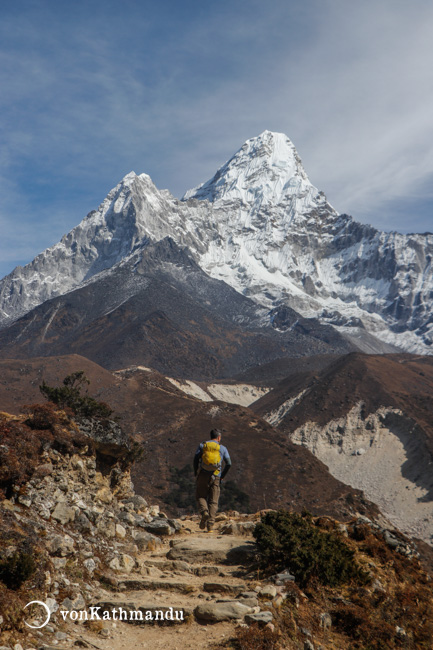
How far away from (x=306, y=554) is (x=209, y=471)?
15.1 feet

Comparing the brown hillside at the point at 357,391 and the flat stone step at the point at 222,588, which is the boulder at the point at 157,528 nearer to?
the flat stone step at the point at 222,588

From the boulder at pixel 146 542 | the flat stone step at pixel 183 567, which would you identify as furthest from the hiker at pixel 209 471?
the flat stone step at pixel 183 567

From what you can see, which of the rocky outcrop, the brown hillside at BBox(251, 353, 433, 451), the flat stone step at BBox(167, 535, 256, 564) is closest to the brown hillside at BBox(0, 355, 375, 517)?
the rocky outcrop

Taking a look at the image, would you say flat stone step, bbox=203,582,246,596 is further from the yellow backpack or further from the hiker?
the yellow backpack

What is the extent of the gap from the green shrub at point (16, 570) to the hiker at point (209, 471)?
637 centimetres

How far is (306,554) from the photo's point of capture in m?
10.0

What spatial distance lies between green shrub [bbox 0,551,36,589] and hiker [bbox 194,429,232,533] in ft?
20.9

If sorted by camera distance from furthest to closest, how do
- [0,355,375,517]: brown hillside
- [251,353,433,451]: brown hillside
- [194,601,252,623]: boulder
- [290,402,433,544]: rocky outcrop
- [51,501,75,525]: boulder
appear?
[251,353,433,451]: brown hillside, [290,402,433,544]: rocky outcrop, [0,355,375,517]: brown hillside, [51,501,75,525]: boulder, [194,601,252,623]: boulder

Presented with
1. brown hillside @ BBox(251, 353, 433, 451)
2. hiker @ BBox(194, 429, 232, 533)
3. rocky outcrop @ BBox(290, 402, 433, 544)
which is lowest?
rocky outcrop @ BBox(290, 402, 433, 544)

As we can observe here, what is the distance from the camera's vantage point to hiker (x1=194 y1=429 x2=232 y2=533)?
46.5ft

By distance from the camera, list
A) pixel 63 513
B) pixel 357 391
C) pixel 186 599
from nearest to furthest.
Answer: pixel 186 599 < pixel 63 513 < pixel 357 391

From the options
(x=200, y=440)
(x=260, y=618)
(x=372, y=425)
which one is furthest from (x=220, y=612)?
(x=372, y=425)

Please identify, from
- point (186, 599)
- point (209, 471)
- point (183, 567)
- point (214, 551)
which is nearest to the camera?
point (186, 599)

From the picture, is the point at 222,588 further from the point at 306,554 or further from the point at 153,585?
the point at 306,554
